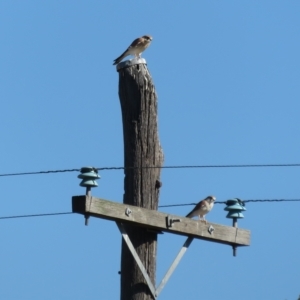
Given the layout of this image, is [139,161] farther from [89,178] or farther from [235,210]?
[235,210]

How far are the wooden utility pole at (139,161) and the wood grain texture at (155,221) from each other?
169 millimetres

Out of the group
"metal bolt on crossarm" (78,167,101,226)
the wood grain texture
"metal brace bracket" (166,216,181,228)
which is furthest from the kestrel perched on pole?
"metal bolt on crossarm" (78,167,101,226)

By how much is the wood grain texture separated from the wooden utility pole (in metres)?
0.17

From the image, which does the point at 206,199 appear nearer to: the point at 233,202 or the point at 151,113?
the point at 233,202

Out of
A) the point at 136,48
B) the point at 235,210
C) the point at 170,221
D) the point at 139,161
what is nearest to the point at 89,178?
the point at 139,161

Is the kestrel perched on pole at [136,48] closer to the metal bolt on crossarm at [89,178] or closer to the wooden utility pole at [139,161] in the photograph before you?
the wooden utility pole at [139,161]

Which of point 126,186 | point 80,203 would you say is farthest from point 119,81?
point 80,203

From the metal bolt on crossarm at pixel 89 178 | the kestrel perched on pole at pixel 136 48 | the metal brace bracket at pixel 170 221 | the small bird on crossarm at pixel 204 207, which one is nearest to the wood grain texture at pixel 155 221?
the metal brace bracket at pixel 170 221

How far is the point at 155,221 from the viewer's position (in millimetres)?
8742

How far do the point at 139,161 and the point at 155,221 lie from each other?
604mm

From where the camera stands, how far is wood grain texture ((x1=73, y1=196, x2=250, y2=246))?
26.6ft

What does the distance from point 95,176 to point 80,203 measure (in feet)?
1.10

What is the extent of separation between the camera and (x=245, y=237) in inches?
380

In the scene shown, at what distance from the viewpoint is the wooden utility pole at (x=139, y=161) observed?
8680mm
